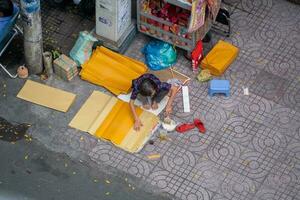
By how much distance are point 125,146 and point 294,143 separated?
235 cm

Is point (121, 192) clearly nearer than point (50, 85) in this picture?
Yes

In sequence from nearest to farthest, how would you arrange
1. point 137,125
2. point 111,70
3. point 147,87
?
point 147,87
point 137,125
point 111,70

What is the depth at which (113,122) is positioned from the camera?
9922 millimetres

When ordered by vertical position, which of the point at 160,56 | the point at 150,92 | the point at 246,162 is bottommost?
the point at 246,162

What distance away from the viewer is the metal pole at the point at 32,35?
31.0ft

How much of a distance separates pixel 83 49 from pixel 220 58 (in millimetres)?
2035

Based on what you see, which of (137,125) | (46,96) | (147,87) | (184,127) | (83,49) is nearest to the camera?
(147,87)

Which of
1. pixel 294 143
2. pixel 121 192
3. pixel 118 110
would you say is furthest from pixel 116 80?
pixel 294 143

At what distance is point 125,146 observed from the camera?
9703 mm

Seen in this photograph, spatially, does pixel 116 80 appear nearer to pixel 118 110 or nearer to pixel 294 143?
pixel 118 110

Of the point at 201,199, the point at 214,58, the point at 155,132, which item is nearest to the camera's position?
the point at 201,199

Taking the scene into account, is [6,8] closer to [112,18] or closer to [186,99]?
[112,18]

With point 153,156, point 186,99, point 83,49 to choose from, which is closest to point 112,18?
point 83,49

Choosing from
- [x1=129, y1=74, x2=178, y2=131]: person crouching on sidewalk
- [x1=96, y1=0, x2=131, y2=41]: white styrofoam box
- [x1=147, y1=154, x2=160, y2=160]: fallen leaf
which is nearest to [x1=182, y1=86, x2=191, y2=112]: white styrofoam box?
[x1=129, y1=74, x2=178, y2=131]: person crouching on sidewalk
